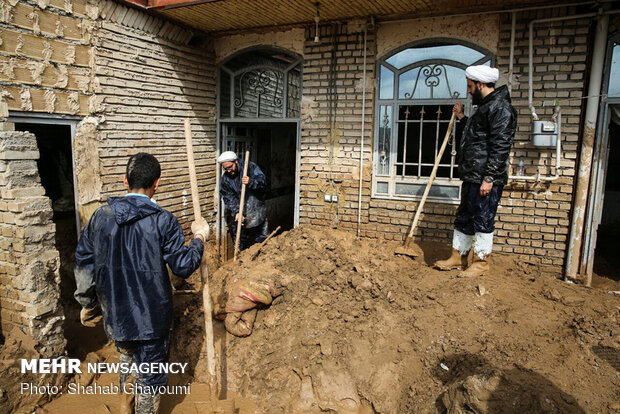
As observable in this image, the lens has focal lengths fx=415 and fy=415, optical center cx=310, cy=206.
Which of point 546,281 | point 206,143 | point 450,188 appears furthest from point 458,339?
point 206,143

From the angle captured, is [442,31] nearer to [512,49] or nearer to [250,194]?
[512,49]

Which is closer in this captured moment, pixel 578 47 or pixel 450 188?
pixel 578 47

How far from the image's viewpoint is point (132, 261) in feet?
9.98

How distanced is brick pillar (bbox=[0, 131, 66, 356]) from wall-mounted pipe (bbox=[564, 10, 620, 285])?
598 cm

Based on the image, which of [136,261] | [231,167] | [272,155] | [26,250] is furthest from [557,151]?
[26,250]

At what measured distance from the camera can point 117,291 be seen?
3074 millimetres

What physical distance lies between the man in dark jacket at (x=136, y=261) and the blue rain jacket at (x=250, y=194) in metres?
2.97

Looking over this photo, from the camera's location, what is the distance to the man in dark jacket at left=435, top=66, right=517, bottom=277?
4273 millimetres

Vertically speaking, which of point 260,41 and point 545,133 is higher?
point 260,41

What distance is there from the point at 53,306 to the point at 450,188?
5021mm

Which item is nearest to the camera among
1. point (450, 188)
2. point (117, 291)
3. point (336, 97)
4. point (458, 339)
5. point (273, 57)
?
point (117, 291)

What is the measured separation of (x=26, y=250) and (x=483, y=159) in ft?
15.1

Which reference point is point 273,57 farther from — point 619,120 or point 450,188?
point 619,120

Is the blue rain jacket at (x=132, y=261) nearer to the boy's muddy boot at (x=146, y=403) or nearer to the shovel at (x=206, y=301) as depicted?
the shovel at (x=206, y=301)
